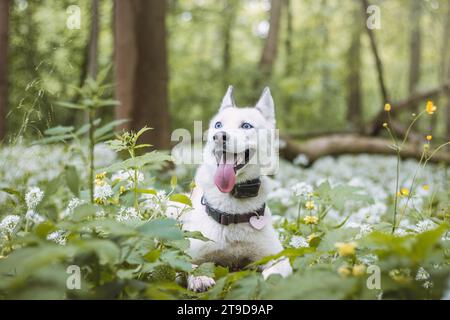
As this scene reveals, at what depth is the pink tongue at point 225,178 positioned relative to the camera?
9.69ft

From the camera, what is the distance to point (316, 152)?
9.85m

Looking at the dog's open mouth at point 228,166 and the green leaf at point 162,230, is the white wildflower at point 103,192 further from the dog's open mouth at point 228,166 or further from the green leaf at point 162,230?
the green leaf at point 162,230

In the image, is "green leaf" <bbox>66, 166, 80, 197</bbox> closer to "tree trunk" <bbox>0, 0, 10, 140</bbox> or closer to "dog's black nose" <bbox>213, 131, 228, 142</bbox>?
"dog's black nose" <bbox>213, 131, 228, 142</bbox>

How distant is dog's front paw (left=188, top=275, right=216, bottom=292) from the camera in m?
2.65

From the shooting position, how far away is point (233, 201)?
311cm

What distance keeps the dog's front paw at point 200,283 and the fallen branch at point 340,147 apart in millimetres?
6987

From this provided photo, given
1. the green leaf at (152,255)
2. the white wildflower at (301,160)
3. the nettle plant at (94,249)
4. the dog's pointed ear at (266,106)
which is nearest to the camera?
the nettle plant at (94,249)

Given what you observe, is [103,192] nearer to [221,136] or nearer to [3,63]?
[221,136]

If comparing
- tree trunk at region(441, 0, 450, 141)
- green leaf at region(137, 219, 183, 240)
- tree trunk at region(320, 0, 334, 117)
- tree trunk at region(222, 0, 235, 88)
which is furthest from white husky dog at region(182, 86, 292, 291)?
tree trunk at region(320, 0, 334, 117)

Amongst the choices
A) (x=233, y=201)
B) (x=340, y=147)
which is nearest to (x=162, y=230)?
→ (x=233, y=201)

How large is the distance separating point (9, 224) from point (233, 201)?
1458 mm

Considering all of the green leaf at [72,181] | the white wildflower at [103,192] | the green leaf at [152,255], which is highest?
the green leaf at [72,181]

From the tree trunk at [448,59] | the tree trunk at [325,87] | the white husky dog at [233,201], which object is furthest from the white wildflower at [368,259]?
the tree trunk at [325,87]
